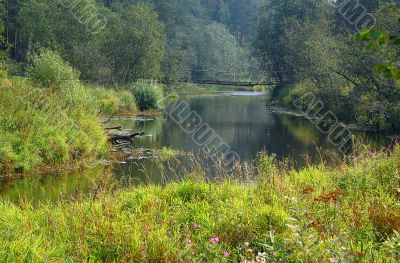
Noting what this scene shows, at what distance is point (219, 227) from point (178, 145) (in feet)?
45.5

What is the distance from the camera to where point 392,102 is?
77.9 feet

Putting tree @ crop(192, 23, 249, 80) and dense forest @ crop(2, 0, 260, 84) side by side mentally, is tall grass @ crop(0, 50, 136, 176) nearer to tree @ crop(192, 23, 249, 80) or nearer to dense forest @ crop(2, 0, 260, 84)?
dense forest @ crop(2, 0, 260, 84)

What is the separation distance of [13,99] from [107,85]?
25.1m

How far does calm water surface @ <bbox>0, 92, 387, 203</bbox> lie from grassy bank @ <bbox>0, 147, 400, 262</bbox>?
2.48 feet

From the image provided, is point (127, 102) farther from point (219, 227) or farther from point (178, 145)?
point (219, 227)

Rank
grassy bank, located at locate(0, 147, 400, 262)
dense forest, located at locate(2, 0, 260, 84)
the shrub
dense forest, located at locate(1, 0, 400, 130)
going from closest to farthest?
grassy bank, located at locate(0, 147, 400, 262) < dense forest, located at locate(1, 0, 400, 130) < the shrub < dense forest, located at locate(2, 0, 260, 84)

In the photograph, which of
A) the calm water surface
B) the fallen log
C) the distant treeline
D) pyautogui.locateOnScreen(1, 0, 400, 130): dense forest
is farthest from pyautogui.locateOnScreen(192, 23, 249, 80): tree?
the fallen log

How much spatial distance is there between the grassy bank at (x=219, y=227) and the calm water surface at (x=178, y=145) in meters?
0.76

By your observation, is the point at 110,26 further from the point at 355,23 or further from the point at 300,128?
the point at 300,128

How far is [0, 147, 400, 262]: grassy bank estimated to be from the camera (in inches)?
182

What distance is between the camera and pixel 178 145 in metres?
19.4

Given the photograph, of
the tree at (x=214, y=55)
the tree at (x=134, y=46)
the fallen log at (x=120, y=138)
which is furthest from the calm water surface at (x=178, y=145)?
the tree at (x=214, y=55)

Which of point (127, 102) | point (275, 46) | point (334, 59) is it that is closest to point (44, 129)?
point (127, 102)

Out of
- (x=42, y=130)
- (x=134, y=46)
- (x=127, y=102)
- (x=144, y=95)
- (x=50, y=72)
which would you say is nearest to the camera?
(x=42, y=130)
